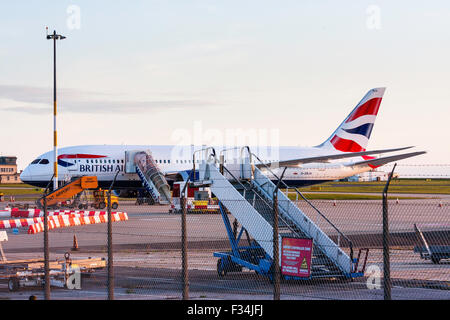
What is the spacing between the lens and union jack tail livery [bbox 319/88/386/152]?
57.4 meters

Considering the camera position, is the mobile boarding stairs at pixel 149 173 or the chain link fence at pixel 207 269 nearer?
the chain link fence at pixel 207 269

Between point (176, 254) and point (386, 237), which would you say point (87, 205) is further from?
point (386, 237)

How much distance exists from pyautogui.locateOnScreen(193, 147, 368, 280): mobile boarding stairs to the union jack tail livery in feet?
128

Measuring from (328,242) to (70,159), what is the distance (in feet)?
119

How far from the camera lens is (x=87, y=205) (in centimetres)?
4878

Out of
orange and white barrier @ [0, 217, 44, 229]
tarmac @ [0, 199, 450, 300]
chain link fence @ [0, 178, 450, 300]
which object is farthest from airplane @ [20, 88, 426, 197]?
chain link fence @ [0, 178, 450, 300]

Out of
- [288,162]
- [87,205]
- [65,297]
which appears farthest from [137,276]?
[288,162]

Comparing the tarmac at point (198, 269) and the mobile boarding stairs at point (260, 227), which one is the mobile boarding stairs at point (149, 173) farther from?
the mobile boarding stairs at point (260, 227)

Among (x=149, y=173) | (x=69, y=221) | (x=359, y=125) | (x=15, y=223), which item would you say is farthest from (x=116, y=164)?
(x=359, y=125)

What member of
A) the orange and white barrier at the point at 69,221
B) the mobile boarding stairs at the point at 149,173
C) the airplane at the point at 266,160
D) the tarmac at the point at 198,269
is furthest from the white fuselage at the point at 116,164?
the tarmac at the point at 198,269

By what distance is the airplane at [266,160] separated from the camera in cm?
5038

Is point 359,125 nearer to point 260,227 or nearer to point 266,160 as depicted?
point 266,160

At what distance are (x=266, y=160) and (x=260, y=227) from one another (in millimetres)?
42548
